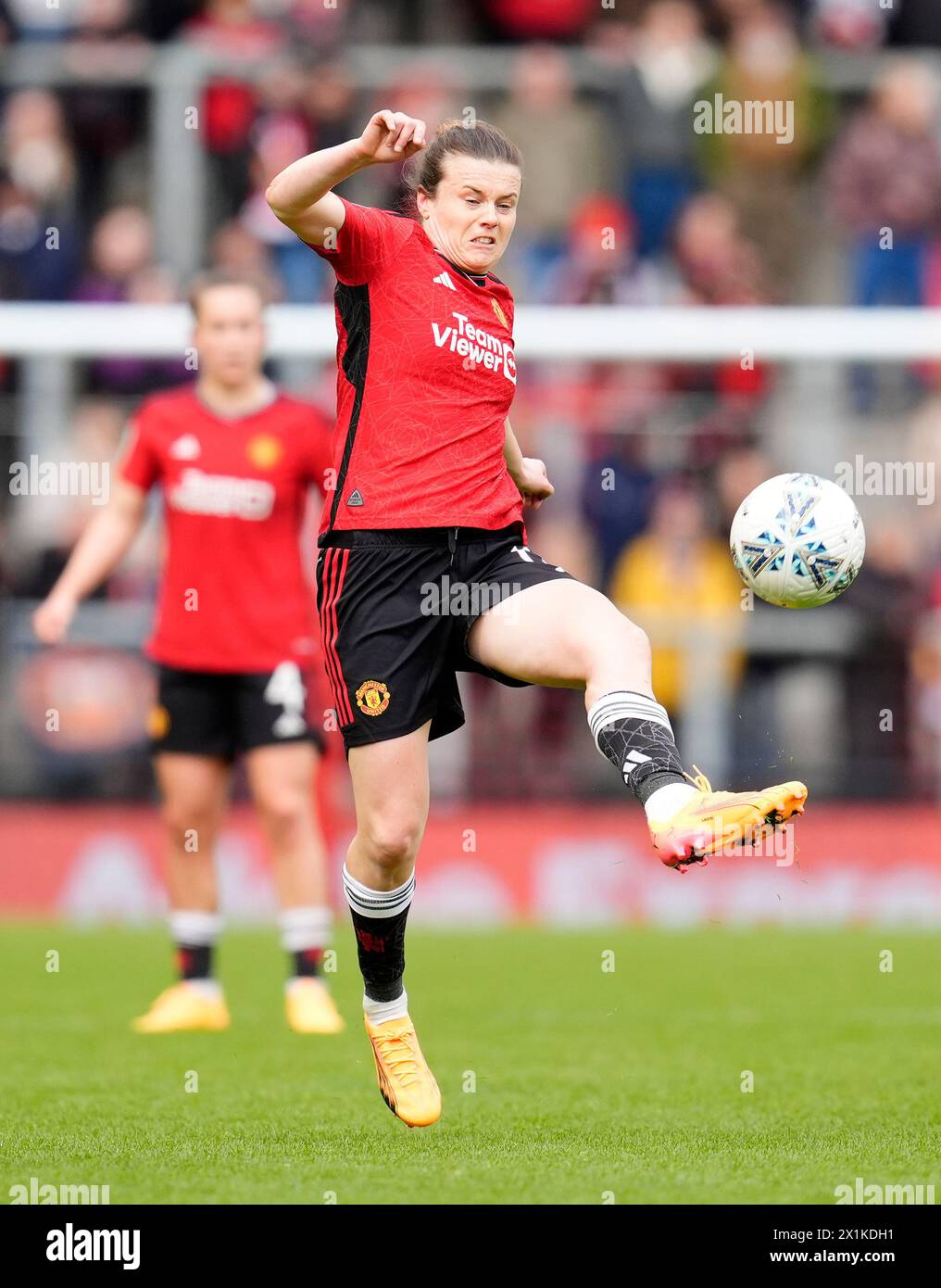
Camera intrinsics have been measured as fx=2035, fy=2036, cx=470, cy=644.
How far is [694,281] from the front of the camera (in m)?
12.3

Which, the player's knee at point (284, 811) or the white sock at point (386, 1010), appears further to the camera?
the player's knee at point (284, 811)

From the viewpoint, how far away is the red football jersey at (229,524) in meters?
7.48

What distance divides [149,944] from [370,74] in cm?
625

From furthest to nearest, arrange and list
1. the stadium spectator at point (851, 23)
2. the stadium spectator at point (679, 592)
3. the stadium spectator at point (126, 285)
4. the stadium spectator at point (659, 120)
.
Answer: the stadium spectator at point (851, 23) < the stadium spectator at point (659, 120) < the stadium spectator at point (126, 285) < the stadium spectator at point (679, 592)

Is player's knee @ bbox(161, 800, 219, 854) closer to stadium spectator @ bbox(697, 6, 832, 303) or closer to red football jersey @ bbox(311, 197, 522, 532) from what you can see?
red football jersey @ bbox(311, 197, 522, 532)

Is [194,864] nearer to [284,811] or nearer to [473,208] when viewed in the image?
[284,811]

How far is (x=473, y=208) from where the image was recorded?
16.9ft

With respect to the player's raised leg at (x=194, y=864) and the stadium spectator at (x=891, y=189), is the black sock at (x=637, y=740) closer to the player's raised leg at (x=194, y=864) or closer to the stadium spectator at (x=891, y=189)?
the player's raised leg at (x=194, y=864)

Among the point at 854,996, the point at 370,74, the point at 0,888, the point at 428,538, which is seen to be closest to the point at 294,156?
the point at 370,74

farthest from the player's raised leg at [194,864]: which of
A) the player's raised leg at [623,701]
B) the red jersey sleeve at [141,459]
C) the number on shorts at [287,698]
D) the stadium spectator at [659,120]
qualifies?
the stadium spectator at [659,120]

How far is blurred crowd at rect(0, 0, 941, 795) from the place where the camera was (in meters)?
11.5

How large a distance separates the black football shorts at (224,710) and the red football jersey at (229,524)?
0.06 meters

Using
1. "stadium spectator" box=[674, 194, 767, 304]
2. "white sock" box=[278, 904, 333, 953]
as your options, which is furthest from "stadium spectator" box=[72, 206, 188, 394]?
"white sock" box=[278, 904, 333, 953]

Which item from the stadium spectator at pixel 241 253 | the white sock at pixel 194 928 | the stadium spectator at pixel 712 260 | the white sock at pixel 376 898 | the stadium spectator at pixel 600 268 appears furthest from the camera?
the stadium spectator at pixel 712 260
